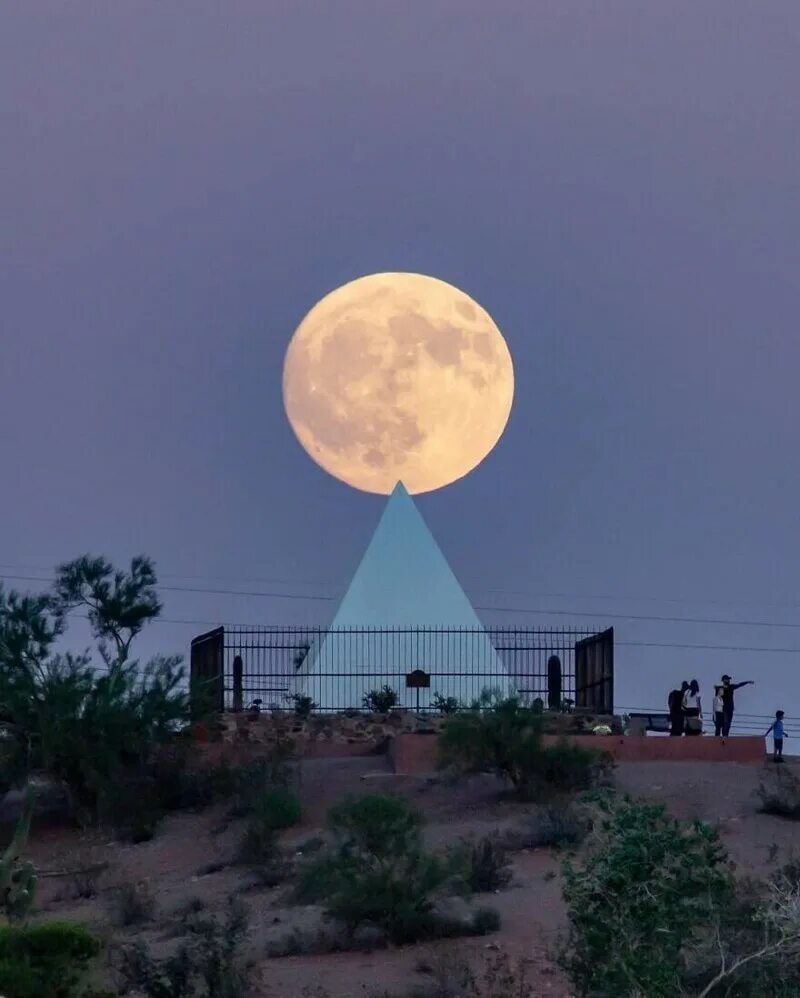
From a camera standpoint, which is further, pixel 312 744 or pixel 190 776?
pixel 312 744

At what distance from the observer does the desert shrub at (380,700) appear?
34.6m

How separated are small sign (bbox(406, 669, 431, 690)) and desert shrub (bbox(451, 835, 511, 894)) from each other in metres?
11.5

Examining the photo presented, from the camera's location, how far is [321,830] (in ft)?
88.4

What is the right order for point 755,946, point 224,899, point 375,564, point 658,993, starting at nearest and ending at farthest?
point 658,993 → point 755,946 → point 224,899 → point 375,564

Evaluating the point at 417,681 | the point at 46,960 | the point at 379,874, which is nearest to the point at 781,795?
the point at 379,874

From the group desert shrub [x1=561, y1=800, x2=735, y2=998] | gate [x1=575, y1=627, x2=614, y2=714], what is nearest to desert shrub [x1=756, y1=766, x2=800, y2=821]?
gate [x1=575, y1=627, x2=614, y2=714]

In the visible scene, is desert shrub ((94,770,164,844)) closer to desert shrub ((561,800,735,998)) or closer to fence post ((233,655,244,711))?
fence post ((233,655,244,711))

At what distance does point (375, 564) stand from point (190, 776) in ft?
29.4

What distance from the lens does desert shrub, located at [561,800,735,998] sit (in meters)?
15.2

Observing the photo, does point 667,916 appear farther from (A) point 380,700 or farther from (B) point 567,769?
(A) point 380,700

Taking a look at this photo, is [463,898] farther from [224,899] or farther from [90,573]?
[90,573]

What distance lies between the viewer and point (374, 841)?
21.1 meters

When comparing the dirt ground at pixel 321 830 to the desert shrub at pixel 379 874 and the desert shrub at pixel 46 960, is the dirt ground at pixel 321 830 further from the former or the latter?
the desert shrub at pixel 46 960

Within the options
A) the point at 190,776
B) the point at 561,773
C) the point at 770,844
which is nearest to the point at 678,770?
the point at 561,773
